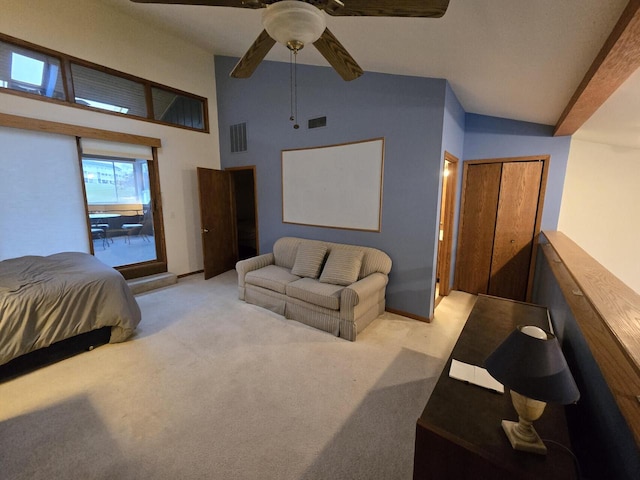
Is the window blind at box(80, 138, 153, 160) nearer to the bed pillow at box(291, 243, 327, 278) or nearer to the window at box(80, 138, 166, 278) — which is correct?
the window at box(80, 138, 166, 278)

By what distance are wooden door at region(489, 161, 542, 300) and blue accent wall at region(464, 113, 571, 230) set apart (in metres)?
0.13

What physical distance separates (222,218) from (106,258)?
1860 millimetres

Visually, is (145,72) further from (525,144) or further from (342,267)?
(525,144)

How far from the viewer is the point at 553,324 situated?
1.93 meters

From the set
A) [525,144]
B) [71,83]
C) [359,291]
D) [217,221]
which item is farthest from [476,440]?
[71,83]

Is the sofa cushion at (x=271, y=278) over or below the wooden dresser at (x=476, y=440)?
below

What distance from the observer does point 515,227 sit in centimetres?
360

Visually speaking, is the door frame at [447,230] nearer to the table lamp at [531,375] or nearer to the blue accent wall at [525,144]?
the blue accent wall at [525,144]

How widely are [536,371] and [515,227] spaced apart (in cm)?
342

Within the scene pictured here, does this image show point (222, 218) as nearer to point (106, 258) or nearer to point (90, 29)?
point (106, 258)

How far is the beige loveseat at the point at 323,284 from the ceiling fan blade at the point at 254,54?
6.78 ft

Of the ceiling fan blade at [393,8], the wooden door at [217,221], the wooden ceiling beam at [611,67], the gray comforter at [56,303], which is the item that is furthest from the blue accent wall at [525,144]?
the gray comforter at [56,303]

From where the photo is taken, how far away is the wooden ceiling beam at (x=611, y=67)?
1.28m

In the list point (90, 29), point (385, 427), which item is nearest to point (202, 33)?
point (90, 29)
